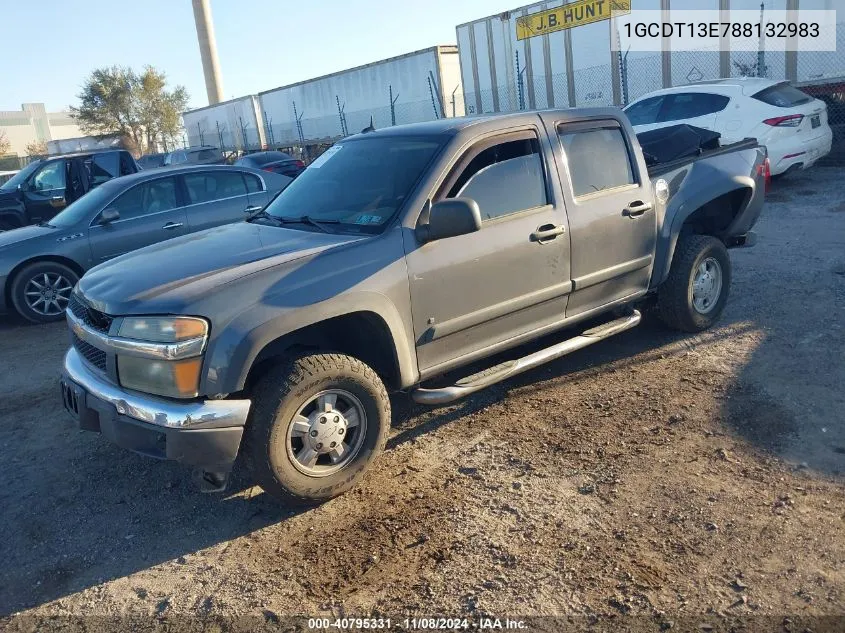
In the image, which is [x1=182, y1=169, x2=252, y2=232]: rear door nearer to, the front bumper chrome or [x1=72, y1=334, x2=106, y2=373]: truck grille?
[x1=72, y1=334, x2=106, y2=373]: truck grille

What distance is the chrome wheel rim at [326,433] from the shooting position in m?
3.54

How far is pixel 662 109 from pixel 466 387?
32.1 feet

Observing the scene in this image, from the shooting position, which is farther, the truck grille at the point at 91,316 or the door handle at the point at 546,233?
the door handle at the point at 546,233

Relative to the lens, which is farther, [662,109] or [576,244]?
[662,109]

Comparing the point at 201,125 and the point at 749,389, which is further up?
the point at 201,125

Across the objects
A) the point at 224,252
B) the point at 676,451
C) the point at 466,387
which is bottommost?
the point at 676,451

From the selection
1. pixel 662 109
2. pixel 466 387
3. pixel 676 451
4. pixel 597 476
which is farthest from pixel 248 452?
pixel 662 109

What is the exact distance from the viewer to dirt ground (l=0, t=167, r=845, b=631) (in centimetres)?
291

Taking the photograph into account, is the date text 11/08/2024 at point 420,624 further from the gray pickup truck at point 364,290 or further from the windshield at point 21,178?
the windshield at point 21,178

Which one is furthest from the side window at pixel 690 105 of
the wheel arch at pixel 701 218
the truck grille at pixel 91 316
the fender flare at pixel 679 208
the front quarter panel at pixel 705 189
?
the truck grille at pixel 91 316

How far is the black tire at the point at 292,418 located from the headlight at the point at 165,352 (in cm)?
35

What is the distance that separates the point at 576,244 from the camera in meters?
4.55

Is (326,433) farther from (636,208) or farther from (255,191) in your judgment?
(255,191)

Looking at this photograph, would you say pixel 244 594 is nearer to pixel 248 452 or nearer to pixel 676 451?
pixel 248 452
